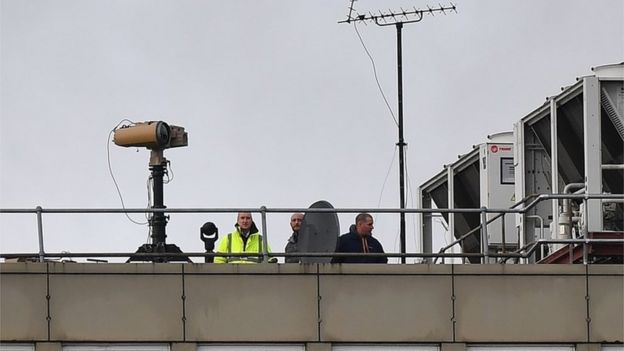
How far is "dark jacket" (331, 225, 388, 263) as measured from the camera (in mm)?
24812

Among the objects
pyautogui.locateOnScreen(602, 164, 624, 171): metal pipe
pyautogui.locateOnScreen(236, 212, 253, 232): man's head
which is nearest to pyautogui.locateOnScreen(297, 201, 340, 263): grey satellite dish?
pyautogui.locateOnScreen(236, 212, 253, 232): man's head

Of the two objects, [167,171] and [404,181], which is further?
[404,181]

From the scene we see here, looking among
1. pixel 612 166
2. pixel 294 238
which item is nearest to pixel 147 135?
pixel 294 238

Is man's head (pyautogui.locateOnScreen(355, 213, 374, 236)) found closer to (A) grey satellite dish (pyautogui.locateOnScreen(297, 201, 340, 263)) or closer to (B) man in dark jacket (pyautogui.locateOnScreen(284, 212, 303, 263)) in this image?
(A) grey satellite dish (pyautogui.locateOnScreen(297, 201, 340, 263))

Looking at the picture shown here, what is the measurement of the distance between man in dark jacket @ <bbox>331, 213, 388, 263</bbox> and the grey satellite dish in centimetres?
16

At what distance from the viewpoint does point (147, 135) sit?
1133 inches

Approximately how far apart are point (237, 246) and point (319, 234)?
3.61 feet

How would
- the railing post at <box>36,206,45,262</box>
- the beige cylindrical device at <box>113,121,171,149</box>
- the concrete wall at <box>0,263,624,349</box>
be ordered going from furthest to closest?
the beige cylindrical device at <box>113,121,171,149</box> < the railing post at <box>36,206,45,262</box> < the concrete wall at <box>0,263,624,349</box>

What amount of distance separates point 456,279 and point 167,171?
5.56 metres

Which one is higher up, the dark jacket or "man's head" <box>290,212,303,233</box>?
"man's head" <box>290,212,303,233</box>

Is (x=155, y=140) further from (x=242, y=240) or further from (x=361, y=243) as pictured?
(x=361, y=243)

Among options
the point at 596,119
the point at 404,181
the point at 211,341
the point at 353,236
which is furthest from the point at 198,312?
the point at 404,181

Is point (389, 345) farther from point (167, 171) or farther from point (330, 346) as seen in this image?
point (167, 171)

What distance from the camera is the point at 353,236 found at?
82.4ft
